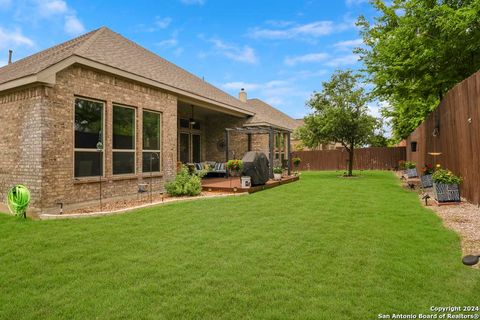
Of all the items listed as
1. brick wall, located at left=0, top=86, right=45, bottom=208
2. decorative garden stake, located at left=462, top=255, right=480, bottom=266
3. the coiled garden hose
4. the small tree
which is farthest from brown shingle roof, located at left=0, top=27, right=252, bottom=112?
decorative garden stake, located at left=462, top=255, right=480, bottom=266

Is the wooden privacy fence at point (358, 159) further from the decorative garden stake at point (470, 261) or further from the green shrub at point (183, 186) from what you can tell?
the decorative garden stake at point (470, 261)

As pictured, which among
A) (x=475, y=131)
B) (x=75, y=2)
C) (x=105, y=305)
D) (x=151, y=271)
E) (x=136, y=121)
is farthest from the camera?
(x=75, y=2)

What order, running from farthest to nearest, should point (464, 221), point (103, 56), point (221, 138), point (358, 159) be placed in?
point (358, 159)
point (221, 138)
point (103, 56)
point (464, 221)

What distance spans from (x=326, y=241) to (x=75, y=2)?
1308 centimetres

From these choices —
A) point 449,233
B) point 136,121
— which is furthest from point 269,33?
point 449,233

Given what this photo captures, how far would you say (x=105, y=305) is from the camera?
2771 millimetres

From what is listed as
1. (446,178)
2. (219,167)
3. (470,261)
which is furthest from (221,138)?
(470,261)

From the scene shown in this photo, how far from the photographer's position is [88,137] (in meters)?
8.08

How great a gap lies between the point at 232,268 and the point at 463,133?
22.1 ft

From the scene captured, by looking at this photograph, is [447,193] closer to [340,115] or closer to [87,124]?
[87,124]

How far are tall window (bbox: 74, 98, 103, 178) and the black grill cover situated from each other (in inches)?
188

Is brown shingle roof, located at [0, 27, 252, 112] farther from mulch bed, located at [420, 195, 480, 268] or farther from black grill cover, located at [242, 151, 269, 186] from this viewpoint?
mulch bed, located at [420, 195, 480, 268]

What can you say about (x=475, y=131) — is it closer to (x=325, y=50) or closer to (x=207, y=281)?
(x=207, y=281)

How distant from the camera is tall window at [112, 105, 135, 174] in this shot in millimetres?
8852
